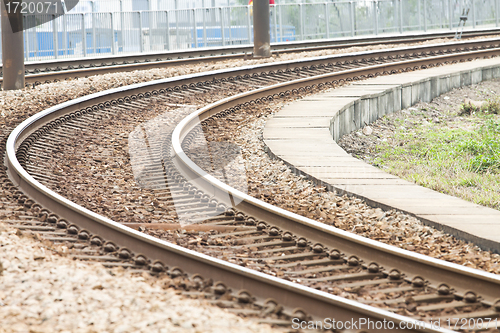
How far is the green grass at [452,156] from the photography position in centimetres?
651

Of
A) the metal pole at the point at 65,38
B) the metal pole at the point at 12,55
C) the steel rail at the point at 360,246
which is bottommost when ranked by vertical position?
the steel rail at the point at 360,246

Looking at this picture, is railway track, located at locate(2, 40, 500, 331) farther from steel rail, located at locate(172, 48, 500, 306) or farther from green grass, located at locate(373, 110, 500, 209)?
green grass, located at locate(373, 110, 500, 209)

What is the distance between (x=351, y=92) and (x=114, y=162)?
5471mm

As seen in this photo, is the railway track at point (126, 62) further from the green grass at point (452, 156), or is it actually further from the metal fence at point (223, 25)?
the green grass at point (452, 156)

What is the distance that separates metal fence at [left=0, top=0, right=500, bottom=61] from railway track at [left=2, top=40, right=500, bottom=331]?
36.5 feet

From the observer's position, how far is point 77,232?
466 cm

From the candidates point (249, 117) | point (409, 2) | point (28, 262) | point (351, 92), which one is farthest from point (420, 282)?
point (409, 2)

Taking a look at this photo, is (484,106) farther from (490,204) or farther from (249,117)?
(490,204)

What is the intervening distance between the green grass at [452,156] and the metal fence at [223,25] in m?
12.5

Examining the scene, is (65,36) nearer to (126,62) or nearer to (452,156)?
(126,62)

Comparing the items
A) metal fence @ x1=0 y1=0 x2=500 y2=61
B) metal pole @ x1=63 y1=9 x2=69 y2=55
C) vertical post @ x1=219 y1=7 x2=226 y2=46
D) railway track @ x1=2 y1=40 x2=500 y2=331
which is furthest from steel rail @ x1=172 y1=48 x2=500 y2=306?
vertical post @ x1=219 y1=7 x2=226 y2=46

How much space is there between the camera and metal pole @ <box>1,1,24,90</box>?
11.6m

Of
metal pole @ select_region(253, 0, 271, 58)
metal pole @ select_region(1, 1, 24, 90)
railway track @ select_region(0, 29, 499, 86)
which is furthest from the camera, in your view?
metal pole @ select_region(253, 0, 271, 58)

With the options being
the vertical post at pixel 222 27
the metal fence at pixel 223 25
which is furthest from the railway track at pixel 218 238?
the vertical post at pixel 222 27
